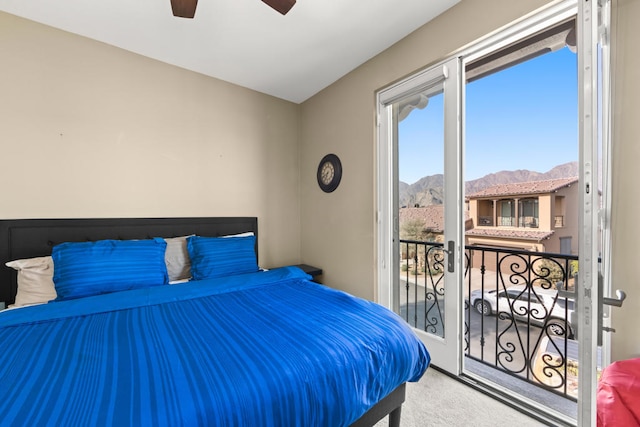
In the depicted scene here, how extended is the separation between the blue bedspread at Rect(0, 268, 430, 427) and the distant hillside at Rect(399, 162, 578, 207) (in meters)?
1.10

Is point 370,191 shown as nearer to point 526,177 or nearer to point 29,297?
point 526,177

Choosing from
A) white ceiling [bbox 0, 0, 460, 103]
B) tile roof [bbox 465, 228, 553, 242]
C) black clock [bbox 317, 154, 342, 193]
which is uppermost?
white ceiling [bbox 0, 0, 460, 103]

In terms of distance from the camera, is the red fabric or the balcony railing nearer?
the red fabric

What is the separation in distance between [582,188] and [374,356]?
3.34 feet

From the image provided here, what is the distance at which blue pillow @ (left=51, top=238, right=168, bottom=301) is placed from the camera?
1780 mm

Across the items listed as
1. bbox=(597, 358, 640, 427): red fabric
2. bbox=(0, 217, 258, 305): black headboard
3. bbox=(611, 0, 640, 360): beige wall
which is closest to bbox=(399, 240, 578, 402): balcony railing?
bbox=(611, 0, 640, 360): beige wall

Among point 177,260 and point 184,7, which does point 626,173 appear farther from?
point 177,260

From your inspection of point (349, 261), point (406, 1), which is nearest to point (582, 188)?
point (406, 1)

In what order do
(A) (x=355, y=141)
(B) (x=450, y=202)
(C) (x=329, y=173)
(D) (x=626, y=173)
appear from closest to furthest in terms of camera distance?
(D) (x=626, y=173)
(B) (x=450, y=202)
(A) (x=355, y=141)
(C) (x=329, y=173)

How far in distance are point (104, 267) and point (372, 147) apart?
2.35 m

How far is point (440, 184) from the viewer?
2152 mm

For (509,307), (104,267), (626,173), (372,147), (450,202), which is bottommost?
(509,307)

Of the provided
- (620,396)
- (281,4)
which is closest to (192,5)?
(281,4)

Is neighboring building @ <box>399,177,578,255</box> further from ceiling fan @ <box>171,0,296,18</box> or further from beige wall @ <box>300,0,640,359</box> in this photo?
ceiling fan @ <box>171,0,296,18</box>
